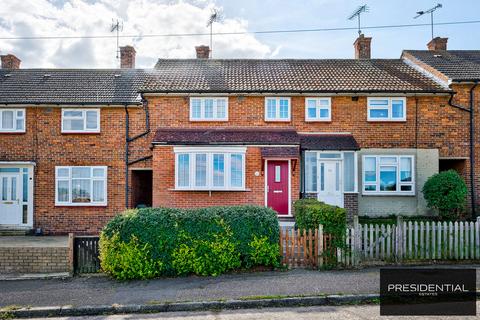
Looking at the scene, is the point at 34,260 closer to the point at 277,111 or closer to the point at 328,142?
the point at 277,111

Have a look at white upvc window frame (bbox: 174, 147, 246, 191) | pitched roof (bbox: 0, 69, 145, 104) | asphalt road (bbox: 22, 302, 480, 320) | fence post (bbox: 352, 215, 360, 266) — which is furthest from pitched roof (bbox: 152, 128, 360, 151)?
asphalt road (bbox: 22, 302, 480, 320)

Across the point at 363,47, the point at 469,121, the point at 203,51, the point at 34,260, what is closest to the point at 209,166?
the point at 34,260

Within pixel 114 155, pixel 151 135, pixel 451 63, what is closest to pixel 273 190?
pixel 151 135

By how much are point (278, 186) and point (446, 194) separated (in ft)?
21.5

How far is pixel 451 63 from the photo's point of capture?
1808cm

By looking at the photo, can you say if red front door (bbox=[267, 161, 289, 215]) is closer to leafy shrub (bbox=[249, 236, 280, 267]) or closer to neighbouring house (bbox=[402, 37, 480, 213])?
leafy shrub (bbox=[249, 236, 280, 267])

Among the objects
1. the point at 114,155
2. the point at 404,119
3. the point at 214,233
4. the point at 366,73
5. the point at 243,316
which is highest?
the point at 366,73

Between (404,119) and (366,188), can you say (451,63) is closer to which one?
(404,119)

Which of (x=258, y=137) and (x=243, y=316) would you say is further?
(x=258, y=137)

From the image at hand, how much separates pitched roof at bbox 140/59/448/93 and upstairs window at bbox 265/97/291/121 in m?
0.52

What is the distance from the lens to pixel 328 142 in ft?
50.4

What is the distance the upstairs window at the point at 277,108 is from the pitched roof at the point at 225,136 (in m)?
0.67

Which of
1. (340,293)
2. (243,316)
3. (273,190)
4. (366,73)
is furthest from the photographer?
(366,73)

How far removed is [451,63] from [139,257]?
17.5m
